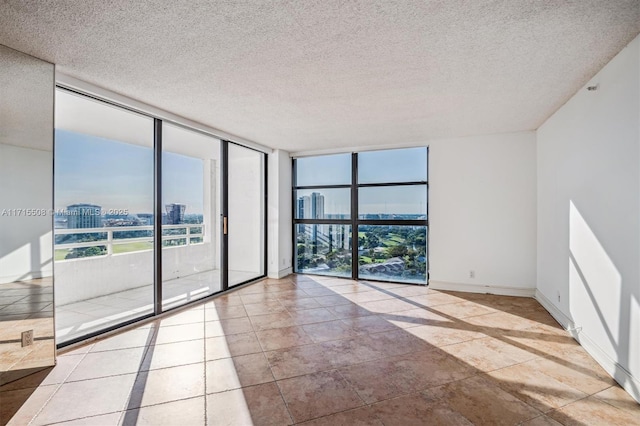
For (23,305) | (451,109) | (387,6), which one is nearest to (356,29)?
(387,6)

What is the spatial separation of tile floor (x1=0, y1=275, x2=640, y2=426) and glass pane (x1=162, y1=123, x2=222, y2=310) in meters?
0.69

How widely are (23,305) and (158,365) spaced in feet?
3.72

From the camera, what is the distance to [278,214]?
5.76 meters

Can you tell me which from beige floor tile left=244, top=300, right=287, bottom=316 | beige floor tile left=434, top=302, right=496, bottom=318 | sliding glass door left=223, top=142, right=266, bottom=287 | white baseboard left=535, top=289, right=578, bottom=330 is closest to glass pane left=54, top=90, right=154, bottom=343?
beige floor tile left=244, top=300, right=287, bottom=316

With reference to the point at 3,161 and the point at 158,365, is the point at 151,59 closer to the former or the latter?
the point at 3,161

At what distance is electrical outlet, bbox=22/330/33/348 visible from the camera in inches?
91.7

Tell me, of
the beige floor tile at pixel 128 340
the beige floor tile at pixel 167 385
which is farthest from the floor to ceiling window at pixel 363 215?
the beige floor tile at pixel 167 385

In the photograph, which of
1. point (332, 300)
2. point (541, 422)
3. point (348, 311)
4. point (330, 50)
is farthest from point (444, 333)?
point (330, 50)

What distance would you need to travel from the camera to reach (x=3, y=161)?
7.25 feet

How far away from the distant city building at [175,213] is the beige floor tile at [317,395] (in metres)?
2.64

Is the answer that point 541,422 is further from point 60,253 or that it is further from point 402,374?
point 60,253

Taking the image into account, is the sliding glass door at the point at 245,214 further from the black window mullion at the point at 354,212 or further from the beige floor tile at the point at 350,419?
the beige floor tile at the point at 350,419

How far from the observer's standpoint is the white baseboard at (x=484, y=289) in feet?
14.9

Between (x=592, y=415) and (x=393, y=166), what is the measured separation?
415 cm
